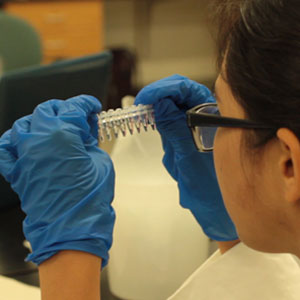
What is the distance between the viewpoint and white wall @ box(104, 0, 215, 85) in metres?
4.54

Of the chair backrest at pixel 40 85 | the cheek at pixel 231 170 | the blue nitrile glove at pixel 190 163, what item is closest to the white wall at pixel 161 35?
the chair backrest at pixel 40 85

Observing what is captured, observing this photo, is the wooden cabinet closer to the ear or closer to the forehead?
the forehead

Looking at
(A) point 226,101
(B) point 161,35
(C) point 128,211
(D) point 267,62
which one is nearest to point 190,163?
(C) point 128,211

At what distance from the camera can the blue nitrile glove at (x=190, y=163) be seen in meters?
0.88

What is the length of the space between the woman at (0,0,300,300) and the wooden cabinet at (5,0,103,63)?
3164 millimetres

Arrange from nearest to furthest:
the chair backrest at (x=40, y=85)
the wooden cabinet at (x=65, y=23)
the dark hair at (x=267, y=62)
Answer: the dark hair at (x=267, y=62), the chair backrest at (x=40, y=85), the wooden cabinet at (x=65, y=23)

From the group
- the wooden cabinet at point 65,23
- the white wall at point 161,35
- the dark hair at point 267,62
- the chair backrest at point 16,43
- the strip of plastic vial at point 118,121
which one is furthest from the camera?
the white wall at point 161,35

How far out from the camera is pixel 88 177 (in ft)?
2.24

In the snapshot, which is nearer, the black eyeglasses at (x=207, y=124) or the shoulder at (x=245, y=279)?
the black eyeglasses at (x=207, y=124)

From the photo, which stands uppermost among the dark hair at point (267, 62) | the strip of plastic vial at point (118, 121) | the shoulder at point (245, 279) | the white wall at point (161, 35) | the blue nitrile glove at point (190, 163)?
the dark hair at point (267, 62)

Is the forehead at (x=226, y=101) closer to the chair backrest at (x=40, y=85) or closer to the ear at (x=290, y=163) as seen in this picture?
the ear at (x=290, y=163)

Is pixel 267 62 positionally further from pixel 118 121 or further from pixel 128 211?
pixel 128 211

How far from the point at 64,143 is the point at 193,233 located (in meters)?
0.38

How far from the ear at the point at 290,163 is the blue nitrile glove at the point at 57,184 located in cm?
26
